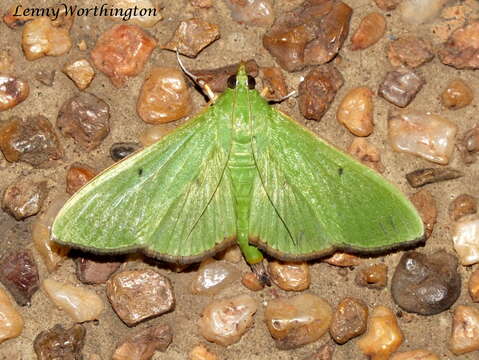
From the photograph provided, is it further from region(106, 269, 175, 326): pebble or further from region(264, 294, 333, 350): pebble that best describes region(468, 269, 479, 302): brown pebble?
region(106, 269, 175, 326): pebble

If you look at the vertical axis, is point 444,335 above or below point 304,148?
below

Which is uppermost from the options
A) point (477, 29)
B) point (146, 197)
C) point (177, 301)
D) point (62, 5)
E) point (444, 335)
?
point (62, 5)

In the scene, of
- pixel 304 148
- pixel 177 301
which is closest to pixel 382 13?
pixel 304 148

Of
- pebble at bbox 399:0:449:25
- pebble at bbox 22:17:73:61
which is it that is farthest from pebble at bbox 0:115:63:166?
pebble at bbox 399:0:449:25

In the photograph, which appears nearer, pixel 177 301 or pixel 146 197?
pixel 146 197

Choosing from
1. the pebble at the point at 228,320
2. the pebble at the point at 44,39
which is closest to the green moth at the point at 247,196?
the pebble at the point at 228,320

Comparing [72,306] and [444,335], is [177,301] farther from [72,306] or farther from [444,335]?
[444,335]
